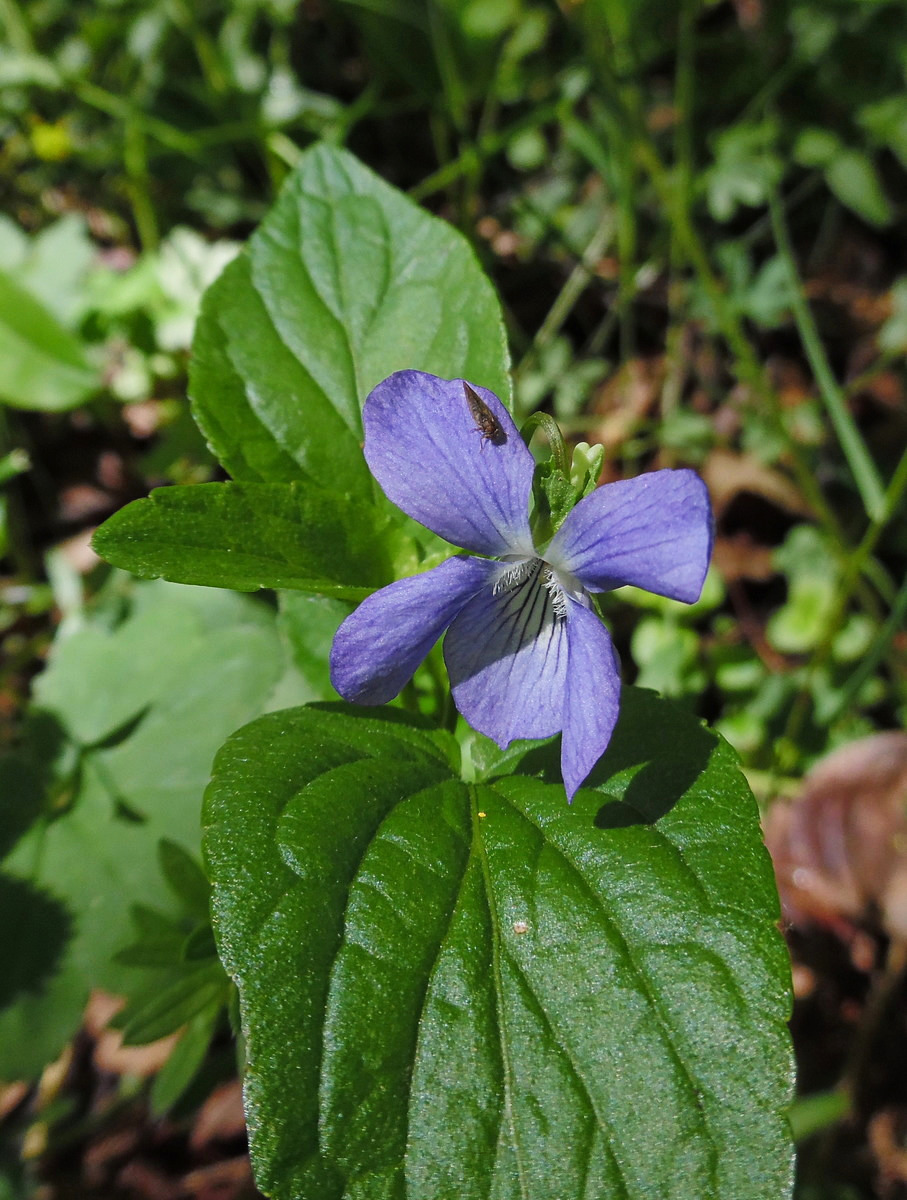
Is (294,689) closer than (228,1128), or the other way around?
(294,689)

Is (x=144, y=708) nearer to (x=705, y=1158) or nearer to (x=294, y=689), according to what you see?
(x=294, y=689)

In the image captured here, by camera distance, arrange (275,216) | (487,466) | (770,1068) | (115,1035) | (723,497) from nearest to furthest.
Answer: (770,1068)
(487,466)
(275,216)
(115,1035)
(723,497)

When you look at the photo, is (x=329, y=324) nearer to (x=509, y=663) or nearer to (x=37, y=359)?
(x=509, y=663)

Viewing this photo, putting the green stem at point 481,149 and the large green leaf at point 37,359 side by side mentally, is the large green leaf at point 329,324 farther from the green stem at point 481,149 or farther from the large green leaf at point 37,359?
the large green leaf at point 37,359

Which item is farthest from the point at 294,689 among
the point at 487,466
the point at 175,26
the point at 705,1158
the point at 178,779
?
the point at 175,26

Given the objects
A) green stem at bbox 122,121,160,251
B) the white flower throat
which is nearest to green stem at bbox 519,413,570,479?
the white flower throat

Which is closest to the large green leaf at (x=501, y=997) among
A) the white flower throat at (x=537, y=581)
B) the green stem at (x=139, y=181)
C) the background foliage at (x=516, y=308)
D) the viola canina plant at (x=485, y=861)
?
the viola canina plant at (x=485, y=861)

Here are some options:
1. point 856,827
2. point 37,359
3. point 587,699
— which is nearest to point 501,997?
point 587,699
